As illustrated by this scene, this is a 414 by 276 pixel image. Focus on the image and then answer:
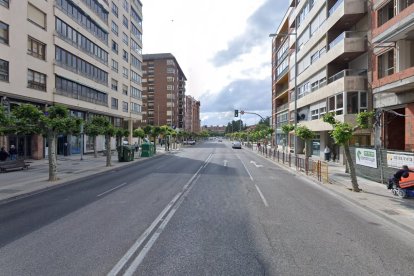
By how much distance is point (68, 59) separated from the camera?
3322cm

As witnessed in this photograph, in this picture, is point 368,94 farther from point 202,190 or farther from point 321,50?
point 202,190

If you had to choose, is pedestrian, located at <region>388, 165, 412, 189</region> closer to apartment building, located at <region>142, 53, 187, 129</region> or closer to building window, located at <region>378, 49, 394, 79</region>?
building window, located at <region>378, 49, 394, 79</region>

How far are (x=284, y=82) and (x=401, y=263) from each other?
50539 millimetres

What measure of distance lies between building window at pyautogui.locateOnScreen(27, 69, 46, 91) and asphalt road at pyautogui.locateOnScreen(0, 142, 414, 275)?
19.3 metres

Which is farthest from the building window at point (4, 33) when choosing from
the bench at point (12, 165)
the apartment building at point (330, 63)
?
the apartment building at point (330, 63)

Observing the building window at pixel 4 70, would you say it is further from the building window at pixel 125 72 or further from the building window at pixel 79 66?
the building window at pixel 125 72

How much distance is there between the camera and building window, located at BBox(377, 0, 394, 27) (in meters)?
19.1

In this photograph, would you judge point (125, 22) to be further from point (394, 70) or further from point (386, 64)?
point (394, 70)

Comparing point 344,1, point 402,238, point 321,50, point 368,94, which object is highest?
point 344,1

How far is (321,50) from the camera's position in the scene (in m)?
29.4

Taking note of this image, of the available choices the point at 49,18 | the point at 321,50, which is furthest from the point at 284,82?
the point at 49,18

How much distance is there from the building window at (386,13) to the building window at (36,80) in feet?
93.4

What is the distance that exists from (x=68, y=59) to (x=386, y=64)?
31.0m

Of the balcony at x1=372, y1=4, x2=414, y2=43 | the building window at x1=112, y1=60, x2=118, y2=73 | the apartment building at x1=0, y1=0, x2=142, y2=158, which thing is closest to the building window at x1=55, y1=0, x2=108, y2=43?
the apartment building at x1=0, y1=0, x2=142, y2=158
